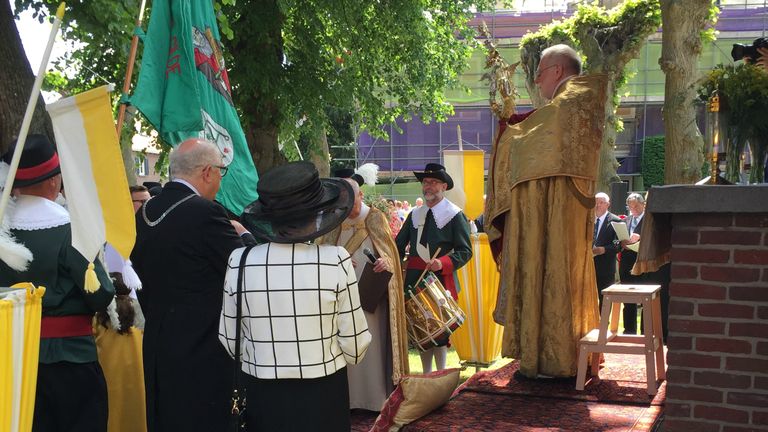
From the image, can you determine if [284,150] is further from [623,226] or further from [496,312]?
[496,312]

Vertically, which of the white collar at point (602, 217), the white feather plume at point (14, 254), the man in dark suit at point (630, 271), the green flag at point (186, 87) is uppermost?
the green flag at point (186, 87)

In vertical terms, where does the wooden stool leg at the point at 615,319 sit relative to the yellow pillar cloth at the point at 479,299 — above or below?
above

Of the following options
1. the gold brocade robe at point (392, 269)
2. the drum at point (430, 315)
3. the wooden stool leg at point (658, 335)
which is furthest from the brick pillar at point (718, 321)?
the drum at point (430, 315)

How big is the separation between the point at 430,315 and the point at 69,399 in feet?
9.79

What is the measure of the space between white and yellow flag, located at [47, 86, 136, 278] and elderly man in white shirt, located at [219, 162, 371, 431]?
0.51 m

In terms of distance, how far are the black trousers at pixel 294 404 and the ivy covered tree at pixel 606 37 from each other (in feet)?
44.4

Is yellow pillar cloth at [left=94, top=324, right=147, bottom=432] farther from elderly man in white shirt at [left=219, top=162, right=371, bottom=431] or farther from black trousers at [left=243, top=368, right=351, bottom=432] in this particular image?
black trousers at [left=243, top=368, right=351, bottom=432]

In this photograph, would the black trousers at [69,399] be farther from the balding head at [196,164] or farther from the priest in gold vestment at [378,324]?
the priest in gold vestment at [378,324]

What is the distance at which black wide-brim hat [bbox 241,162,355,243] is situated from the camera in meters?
3.22

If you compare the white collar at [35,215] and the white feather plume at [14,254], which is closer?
the white feather plume at [14,254]

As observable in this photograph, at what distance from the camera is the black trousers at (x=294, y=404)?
321cm

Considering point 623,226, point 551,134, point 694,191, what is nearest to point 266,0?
point 623,226

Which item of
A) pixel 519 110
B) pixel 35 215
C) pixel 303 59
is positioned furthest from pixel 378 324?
pixel 519 110

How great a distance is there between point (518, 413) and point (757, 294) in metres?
1.66
